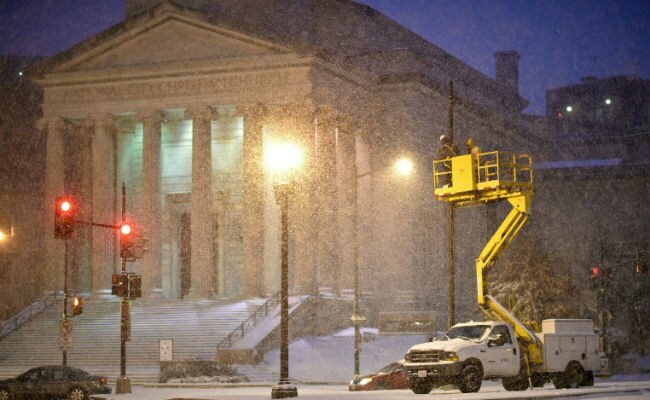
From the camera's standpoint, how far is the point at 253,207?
60.6 meters

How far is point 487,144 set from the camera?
85125 mm

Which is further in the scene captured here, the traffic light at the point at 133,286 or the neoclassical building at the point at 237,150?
the neoclassical building at the point at 237,150

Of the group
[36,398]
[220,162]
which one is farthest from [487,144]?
[36,398]

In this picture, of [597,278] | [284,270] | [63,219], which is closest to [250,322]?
[597,278]

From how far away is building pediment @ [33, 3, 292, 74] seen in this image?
202ft

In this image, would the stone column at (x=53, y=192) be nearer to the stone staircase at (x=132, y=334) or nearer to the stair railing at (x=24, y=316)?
the stair railing at (x=24, y=316)

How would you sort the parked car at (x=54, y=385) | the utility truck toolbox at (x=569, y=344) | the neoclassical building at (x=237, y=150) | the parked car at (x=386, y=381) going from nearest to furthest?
the utility truck toolbox at (x=569, y=344), the parked car at (x=386, y=381), the parked car at (x=54, y=385), the neoclassical building at (x=237, y=150)

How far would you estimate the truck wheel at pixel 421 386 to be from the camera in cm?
2983

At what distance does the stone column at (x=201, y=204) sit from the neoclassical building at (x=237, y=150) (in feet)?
0.25

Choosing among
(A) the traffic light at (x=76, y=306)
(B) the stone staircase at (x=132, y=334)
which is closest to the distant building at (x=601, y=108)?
(B) the stone staircase at (x=132, y=334)

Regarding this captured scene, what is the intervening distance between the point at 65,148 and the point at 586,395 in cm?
4306

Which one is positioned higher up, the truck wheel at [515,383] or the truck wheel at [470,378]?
the truck wheel at [470,378]

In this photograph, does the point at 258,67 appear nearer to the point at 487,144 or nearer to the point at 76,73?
the point at 76,73

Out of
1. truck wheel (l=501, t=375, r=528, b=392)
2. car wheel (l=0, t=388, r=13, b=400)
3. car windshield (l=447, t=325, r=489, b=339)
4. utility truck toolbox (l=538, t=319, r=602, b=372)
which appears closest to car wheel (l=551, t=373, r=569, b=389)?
utility truck toolbox (l=538, t=319, r=602, b=372)
